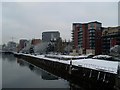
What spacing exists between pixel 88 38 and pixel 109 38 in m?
9.48

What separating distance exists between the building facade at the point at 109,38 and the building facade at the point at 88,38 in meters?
1.44

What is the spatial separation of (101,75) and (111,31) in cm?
3373

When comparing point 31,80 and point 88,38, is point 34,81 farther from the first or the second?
point 88,38

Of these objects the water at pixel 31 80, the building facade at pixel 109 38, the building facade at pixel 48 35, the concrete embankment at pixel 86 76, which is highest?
the building facade at pixel 48 35

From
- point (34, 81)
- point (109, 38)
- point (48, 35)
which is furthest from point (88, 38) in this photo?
point (48, 35)

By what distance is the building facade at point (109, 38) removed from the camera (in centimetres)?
4684

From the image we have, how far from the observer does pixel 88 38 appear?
193 feet

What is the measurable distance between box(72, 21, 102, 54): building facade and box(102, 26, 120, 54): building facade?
144cm

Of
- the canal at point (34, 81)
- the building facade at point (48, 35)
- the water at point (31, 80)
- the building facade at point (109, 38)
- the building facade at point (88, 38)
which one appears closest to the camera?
the canal at point (34, 81)

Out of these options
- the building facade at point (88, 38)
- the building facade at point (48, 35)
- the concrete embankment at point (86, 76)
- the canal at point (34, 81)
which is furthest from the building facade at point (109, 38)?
the building facade at point (48, 35)

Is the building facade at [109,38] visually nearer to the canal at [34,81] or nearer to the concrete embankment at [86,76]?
the concrete embankment at [86,76]

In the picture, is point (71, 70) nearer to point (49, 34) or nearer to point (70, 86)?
point (70, 86)

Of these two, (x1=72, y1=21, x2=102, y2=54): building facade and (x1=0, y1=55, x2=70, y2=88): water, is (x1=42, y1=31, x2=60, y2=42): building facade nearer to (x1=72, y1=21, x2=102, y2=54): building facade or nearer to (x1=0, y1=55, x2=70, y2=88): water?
(x1=72, y1=21, x2=102, y2=54): building facade

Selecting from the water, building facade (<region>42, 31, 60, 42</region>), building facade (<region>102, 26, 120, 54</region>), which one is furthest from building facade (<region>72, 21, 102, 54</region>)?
building facade (<region>42, 31, 60, 42</region>)
